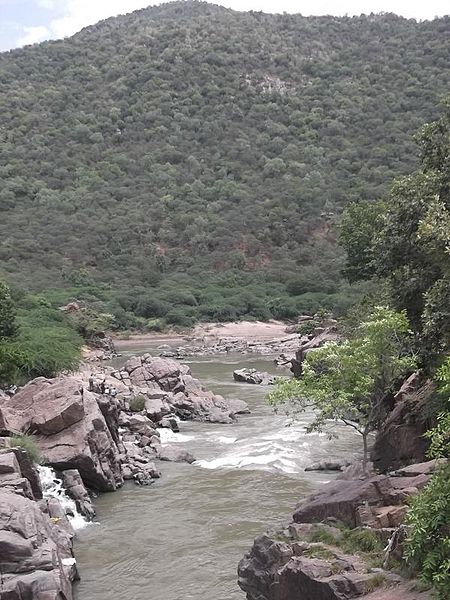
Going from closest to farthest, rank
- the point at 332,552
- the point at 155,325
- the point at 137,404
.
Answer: the point at 332,552 < the point at 137,404 < the point at 155,325

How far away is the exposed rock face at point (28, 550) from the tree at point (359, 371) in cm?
611

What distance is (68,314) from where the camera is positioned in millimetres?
66312

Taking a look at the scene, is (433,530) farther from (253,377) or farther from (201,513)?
(253,377)

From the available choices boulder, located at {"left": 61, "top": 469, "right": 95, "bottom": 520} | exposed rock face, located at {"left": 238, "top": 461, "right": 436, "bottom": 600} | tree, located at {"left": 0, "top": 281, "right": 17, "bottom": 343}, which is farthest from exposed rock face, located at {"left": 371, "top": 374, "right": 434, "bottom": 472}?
tree, located at {"left": 0, "top": 281, "right": 17, "bottom": 343}

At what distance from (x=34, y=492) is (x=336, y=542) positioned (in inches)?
347

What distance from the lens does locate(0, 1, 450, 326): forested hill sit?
326 feet

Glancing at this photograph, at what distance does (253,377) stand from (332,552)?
34.3 m

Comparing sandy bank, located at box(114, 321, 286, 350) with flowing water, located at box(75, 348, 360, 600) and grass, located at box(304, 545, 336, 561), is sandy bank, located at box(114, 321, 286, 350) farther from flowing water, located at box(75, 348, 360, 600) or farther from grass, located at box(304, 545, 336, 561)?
grass, located at box(304, 545, 336, 561)

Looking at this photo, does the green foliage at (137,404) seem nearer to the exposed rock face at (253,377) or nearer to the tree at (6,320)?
the tree at (6,320)

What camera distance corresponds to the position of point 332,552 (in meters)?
12.7

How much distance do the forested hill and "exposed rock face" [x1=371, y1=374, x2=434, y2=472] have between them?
6249cm

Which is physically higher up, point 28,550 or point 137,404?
point 28,550

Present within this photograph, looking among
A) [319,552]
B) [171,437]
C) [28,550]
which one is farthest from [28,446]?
[171,437]

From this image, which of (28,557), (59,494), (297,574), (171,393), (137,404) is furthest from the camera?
(171,393)
